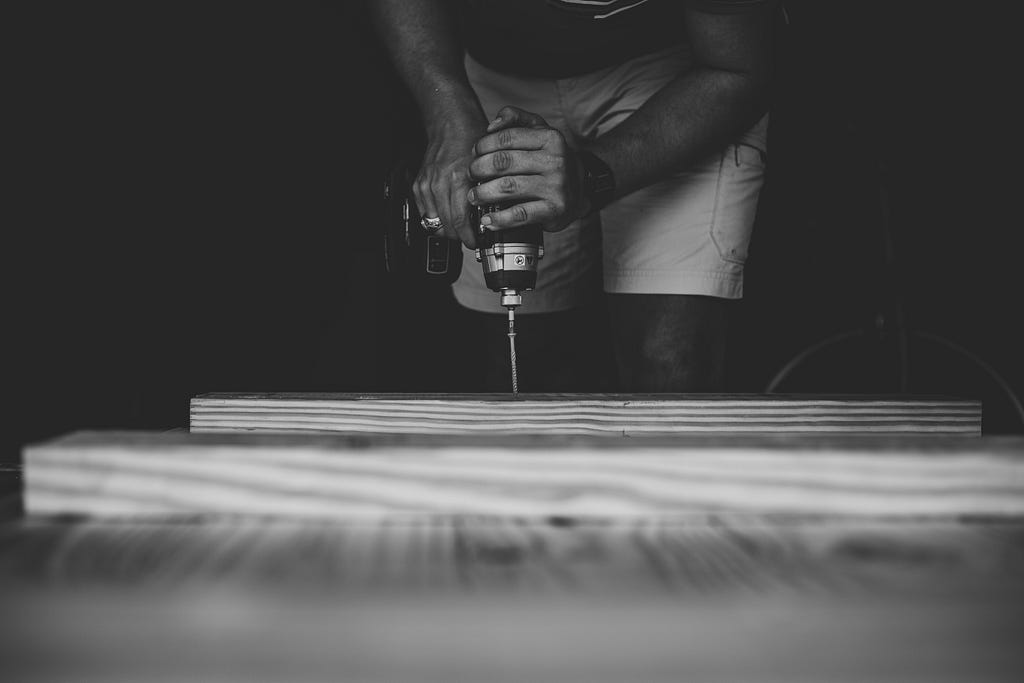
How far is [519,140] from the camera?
117 centimetres

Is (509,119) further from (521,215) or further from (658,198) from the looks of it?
(658,198)

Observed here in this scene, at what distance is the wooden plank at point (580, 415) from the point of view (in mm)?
804

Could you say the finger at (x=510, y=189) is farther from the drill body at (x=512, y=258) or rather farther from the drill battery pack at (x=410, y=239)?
the drill battery pack at (x=410, y=239)

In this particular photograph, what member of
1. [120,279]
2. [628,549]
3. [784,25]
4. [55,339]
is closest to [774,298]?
[784,25]

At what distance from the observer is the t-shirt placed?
1.41 metres

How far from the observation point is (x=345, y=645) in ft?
1.14

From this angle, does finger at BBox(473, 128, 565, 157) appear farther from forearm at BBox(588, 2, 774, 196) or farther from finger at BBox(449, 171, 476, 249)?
forearm at BBox(588, 2, 774, 196)

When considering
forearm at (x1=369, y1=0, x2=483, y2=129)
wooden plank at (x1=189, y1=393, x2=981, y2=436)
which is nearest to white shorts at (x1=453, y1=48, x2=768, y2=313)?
forearm at (x1=369, y1=0, x2=483, y2=129)

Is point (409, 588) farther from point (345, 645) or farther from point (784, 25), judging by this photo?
point (784, 25)

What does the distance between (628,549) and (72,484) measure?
13.3 inches

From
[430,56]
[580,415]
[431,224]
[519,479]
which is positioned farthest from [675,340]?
[519,479]

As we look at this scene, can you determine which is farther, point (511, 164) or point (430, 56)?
point (430, 56)

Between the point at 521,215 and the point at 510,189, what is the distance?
4 cm

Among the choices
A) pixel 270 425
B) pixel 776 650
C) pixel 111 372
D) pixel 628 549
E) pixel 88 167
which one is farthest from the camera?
pixel 111 372
